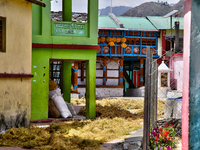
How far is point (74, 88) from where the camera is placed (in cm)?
2442

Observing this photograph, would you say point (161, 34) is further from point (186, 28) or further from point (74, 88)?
point (186, 28)

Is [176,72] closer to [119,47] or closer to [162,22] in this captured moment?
[119,47]

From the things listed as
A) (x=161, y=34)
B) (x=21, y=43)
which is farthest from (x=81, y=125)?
(x=161, y=34)

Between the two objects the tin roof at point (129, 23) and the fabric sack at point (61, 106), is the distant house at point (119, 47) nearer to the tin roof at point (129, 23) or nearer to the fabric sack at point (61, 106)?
the tin roof at point (129, 23)

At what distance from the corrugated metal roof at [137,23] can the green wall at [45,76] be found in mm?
15365

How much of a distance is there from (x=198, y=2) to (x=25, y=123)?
6211 mm

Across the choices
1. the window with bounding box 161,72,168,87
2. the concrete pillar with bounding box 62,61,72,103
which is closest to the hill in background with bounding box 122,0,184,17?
the window with bounding box 161,72,168,87

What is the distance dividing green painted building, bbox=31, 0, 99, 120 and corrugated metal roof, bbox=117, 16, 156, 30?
1515 cm

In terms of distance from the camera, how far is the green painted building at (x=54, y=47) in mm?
10820

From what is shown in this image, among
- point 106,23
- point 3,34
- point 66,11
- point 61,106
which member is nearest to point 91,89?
point 61,106

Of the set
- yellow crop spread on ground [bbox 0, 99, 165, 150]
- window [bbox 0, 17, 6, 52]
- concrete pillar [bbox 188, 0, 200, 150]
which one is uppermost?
window [bbox 0, 17, 6, 52]

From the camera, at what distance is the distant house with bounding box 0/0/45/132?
8016 mm

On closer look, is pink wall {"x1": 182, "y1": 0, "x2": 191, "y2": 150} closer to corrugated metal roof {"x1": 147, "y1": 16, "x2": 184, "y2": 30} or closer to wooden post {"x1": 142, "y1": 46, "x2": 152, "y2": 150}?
wooden post {"x1": 142, "y1": 46, "x2": 152, "y2": 150}

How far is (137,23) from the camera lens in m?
27.1
